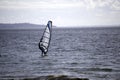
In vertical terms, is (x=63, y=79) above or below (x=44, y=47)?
below

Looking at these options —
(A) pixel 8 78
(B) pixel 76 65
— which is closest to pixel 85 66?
(B) pixel 76 65

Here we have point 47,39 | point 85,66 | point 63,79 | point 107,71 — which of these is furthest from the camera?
point 47,39

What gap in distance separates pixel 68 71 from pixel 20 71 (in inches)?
215

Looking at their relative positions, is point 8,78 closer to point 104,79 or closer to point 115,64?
point 104,79

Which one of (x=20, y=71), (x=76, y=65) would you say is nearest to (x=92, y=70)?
(x=76, y=65)

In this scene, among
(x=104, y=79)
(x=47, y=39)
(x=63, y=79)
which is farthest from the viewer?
(x=47, y=39)

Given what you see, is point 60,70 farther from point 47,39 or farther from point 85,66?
point 47,39

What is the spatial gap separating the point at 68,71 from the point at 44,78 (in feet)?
37.7

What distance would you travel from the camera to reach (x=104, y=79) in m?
25.8

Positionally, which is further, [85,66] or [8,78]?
[85,66]

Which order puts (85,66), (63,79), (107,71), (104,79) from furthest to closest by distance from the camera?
1. (85,66)
2. (107,71)
3. (104,79)
4. (63,79)

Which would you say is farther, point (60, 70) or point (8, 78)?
point (60, 70)

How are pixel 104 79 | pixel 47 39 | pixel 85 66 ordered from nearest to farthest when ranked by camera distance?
Answer: pixel 104 79 → pixel 85 66 → pixel 47 39

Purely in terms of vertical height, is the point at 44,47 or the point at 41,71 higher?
the point at 44,47
